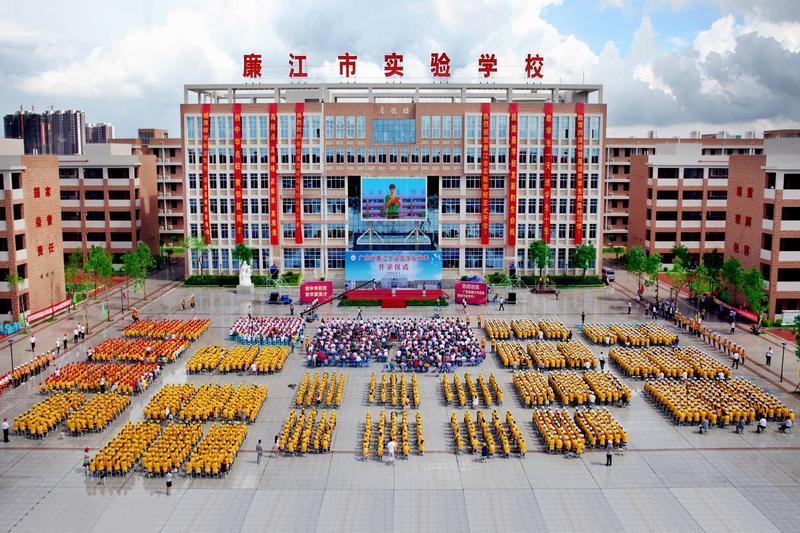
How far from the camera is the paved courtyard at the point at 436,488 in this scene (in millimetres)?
24375

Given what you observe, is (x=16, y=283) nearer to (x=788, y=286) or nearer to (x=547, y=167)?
(x=547, y=167)

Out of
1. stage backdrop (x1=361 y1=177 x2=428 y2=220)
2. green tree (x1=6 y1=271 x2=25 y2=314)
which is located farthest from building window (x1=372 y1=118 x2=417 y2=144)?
green tree (x1=6 y1=271 x2=25 y2=314)

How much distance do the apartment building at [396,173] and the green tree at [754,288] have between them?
19.8 m

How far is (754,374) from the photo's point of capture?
40125 millimetres

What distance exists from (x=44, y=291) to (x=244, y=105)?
81.4 feet

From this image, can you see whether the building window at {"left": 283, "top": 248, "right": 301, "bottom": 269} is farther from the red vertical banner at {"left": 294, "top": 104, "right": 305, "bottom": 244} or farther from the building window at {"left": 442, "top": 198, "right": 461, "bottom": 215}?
the building window at {"left": 442, "top": 198, "right": 461, "bottom": 215}

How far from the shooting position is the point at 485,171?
66688 mm

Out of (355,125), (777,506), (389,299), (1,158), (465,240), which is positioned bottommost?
(777,506)

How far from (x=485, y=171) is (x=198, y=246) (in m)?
27.6

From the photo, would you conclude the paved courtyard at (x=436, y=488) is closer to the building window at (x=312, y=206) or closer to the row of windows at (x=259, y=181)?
the building window at (x=312, y=206)

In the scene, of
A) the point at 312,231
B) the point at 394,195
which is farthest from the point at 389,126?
the point at 312,231

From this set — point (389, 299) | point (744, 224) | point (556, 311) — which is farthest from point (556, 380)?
point (744, 224)

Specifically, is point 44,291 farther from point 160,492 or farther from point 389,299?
point 160,492

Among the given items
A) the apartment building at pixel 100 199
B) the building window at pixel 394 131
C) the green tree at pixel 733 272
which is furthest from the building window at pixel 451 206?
the apartment building at pixel 100 199
